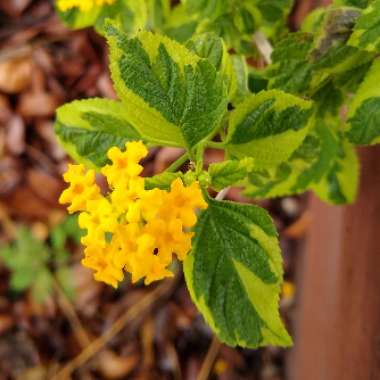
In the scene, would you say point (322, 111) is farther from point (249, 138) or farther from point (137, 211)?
point (137, 211)

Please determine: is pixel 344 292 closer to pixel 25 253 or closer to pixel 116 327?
pixel 116 327

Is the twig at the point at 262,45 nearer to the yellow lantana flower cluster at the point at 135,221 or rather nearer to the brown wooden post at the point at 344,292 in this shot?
the brown wooden post at the point at 344,292

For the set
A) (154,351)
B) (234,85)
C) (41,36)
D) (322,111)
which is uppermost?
(234,85)

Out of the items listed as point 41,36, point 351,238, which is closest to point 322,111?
point 351,238

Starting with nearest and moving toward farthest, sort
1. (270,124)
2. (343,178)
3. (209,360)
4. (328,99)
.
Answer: (270,124), (328,99), (343,178), (209,360)

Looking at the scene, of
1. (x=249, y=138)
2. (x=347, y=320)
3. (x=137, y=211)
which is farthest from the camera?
(x=347, y=320)

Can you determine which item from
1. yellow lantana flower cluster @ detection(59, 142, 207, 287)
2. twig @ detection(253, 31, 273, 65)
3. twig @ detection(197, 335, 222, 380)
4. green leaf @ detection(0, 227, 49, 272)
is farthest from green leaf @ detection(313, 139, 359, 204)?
green leaf @ detection(0, 227, 49, 272)

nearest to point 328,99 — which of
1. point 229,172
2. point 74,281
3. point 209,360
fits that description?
point 229,172
